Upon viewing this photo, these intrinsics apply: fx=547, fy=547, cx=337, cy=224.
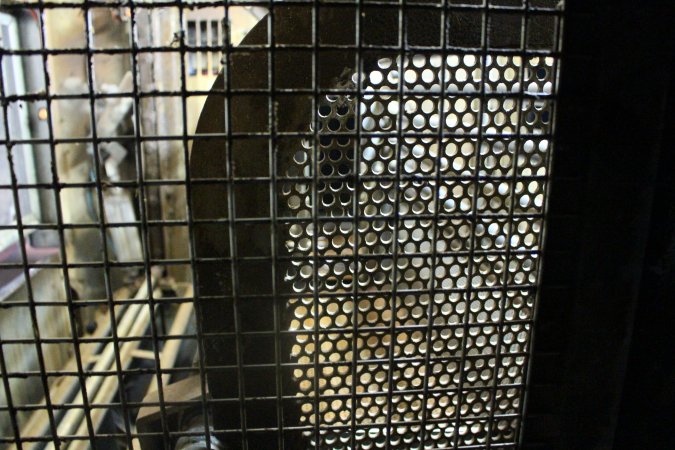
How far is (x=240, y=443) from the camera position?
79cm

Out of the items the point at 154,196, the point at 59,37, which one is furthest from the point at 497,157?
the point at 154,196

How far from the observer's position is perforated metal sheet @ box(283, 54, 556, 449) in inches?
27.2

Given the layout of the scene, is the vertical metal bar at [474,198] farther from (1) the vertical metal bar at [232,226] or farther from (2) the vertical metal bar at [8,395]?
(2) the vertical metal bar at [8,395]

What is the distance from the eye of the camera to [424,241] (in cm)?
77

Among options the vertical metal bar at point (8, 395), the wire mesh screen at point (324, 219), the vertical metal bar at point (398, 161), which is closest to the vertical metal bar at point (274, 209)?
the wire mesh screen at point (324, 219)

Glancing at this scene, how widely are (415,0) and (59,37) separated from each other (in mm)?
2193

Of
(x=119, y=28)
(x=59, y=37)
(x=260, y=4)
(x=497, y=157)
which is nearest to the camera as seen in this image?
(x=260, y=4)

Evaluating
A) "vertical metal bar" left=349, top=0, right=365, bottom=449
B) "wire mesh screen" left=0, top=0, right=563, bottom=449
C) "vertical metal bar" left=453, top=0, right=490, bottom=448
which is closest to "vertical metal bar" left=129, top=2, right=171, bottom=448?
"wire mesh screen" left=0, top=0, right=563, bottom=449

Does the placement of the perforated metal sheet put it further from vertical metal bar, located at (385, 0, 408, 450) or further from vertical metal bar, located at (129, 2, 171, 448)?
vertical metal bar, located at (129, 2, 171, 448)

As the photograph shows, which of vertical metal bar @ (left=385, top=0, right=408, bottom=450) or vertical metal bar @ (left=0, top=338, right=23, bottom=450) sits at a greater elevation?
vertical metal bar @ (left=385, top=0, right=408, bottom=450)

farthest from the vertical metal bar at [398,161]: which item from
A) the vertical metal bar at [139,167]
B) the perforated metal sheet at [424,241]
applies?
the vertical metal bar at [139,167]

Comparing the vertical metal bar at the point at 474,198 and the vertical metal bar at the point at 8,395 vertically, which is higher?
the vertical metal bar at the point at 474,198

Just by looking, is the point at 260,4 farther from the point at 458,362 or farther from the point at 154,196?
the point at 154,196

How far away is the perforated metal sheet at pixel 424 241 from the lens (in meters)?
0.69
